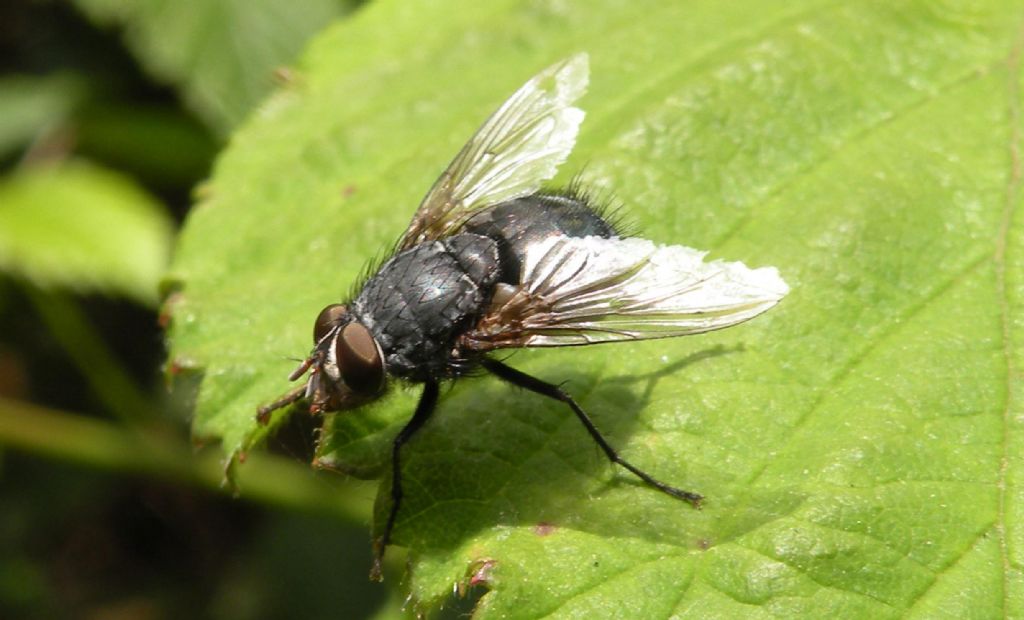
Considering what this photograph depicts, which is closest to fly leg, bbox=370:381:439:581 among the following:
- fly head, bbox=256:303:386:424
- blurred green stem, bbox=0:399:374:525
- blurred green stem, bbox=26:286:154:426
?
Result: fly head, bbox=256:303:386:424

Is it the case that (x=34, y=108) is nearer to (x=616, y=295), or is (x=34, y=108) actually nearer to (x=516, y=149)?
(x=516, y=149)

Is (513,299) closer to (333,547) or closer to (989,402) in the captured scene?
(989,402)

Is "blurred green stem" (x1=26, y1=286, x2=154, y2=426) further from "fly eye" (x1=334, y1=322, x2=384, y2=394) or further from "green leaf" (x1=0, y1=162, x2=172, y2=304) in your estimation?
"fly eye" (x1=334, y1=322, x2=384, y2=394)

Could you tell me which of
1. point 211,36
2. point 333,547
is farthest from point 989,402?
point 211,36

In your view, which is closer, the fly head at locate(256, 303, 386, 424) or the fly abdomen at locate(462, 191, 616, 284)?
the fly head at locate(256, 303, 386, 424)

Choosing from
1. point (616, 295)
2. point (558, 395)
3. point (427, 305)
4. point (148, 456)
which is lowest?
point (148, 456)

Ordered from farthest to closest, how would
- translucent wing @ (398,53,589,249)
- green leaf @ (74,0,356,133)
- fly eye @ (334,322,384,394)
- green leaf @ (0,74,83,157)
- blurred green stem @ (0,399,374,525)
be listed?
green leaf @ (0,74,83,157) < green leaf @ (74,0,356,133) < blurred green stem @ (0,399,374,525) < translucent wing @ (398,53,589,249) < fly eye @ (334,322,384,394)

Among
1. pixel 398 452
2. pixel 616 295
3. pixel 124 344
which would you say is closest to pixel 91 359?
pixel 124 344
